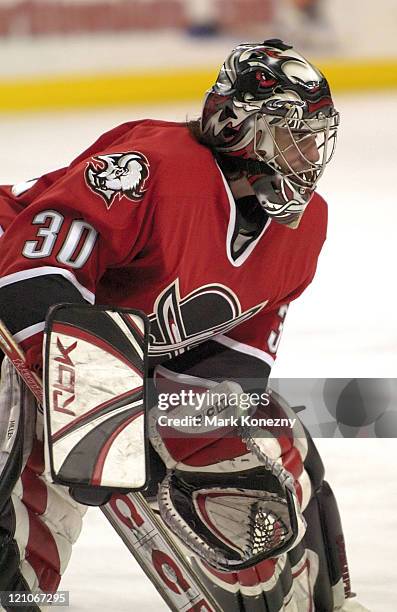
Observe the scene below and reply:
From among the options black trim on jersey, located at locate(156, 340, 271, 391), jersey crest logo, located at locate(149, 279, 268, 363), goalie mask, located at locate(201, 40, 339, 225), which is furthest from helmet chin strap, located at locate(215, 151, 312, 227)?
black trim on jersey, located at locate(156, 340, 271, 391)

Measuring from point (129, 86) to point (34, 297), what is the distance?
4.51m

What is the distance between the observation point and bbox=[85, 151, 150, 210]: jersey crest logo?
5.56 ft

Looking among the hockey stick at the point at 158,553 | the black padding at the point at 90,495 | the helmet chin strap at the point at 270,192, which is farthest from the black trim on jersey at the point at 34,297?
the helmet chin strap at the point at 270,192

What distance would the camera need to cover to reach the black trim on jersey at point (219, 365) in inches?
79.2

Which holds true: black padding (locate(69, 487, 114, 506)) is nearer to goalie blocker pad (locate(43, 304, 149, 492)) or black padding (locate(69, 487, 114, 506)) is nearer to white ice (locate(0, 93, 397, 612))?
goalie blocker pad (locate(43, 304, 149, 492))

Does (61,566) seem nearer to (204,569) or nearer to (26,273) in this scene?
(204,569)

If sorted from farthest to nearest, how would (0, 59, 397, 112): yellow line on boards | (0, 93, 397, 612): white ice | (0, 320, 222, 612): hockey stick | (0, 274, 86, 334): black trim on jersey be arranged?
(0, 59, 397, 112): yellow line on boards → (0, 93, 397, 612): white ice → (0, 320, 222, 612): hockey stick → (0, 274, 86, 334): black trim on jersey

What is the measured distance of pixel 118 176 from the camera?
1.71 meters

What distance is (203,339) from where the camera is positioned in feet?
6.40

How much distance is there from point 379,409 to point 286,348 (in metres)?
1.27

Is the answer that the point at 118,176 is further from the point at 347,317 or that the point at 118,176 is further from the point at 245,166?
the point at 347,317

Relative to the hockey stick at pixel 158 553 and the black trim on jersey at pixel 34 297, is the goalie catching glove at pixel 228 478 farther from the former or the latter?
the black trim on jersey at pixel 34 297

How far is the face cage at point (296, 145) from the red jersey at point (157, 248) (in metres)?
0.08

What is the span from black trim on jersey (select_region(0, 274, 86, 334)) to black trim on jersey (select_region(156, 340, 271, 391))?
0.39 meters
